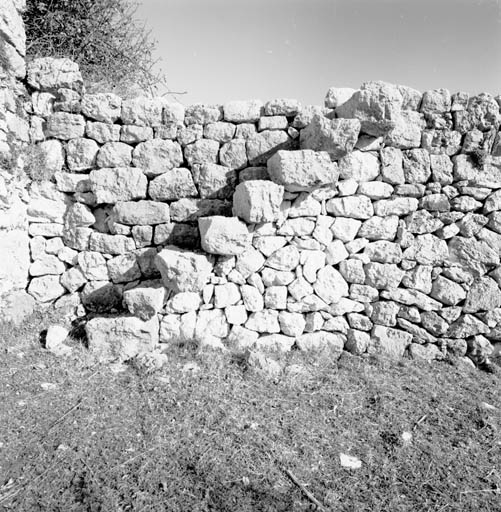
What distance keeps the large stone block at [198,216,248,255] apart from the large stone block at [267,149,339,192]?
2.31 ft

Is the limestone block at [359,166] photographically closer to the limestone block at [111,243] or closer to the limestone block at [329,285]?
the limestone block at [329,285]

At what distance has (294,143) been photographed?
13.3 ft

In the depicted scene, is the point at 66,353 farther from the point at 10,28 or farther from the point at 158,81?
the point at 158,81

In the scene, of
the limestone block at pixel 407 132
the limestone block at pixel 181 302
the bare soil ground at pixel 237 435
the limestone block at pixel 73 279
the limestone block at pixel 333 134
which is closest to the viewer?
the bare soil ground at pixel 237 435

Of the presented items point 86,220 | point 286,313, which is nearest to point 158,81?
point 86,220

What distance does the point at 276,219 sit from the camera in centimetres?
385

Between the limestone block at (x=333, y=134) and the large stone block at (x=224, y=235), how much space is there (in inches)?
50.5

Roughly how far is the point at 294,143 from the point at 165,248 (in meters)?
2.03

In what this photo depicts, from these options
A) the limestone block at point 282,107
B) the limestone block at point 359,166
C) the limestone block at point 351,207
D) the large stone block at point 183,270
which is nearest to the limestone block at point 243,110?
the limestone block at point 282,107

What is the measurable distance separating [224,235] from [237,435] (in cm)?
192

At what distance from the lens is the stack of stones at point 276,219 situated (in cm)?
379

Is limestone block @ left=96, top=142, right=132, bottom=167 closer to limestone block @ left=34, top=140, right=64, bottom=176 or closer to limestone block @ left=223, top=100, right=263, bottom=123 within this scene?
limestone block @ left=34, top=140, right=64, bottom=176

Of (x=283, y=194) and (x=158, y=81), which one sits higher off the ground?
(x=158, y=81)

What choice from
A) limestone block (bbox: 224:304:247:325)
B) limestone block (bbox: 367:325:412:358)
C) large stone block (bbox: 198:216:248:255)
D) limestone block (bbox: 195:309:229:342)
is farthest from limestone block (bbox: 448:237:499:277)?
limestone block (bbox: 195:309:229:342)
